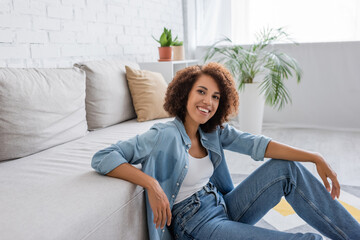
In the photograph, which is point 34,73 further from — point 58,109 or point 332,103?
point 332,103

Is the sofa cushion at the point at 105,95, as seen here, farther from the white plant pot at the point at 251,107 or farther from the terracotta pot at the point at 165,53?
the white plant pot at the point at 251,107

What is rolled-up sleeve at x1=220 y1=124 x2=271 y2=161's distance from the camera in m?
1.30

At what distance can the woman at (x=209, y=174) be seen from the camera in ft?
3.60

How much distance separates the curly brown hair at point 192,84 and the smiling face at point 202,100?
0.02 m

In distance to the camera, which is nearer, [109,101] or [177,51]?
[109,101]

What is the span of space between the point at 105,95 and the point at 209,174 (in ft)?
3.33

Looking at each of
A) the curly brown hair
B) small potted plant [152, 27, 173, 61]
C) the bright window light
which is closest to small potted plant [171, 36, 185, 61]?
small potted plant [152, 27, 173, 61]

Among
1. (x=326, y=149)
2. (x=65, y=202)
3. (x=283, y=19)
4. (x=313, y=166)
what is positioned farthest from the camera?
(x=283, y=19)

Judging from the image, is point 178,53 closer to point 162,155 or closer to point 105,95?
point 105,95

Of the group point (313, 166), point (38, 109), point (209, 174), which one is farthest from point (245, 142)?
point (313, 166)

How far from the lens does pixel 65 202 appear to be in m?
0.99

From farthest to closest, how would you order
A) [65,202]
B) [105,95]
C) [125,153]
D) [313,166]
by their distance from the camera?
[313,166]
[105,95]
[125,153]
[65,202]

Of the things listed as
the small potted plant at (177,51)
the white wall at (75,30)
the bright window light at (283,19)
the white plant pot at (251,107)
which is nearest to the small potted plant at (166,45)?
the small potted plant at (177,51)

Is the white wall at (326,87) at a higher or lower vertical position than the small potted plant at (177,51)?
lower
